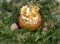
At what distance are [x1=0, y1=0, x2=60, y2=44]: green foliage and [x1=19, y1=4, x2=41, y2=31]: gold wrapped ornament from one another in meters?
0.04

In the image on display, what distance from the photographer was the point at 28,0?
2182 mm

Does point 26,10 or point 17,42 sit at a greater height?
point 26,10

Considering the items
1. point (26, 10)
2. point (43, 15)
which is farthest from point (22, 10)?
point (43, 15)

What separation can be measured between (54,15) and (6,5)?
42cm

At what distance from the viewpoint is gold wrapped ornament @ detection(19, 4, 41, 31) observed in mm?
1965

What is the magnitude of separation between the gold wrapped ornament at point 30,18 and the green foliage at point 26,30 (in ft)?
0.15

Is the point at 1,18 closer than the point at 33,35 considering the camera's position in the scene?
No

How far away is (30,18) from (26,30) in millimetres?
97

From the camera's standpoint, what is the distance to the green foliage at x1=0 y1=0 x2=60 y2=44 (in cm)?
188

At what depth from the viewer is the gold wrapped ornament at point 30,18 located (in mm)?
1965

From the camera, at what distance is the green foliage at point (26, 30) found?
6.18 feet

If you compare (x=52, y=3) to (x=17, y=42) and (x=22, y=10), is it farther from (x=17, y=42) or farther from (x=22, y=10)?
(x=17, y=42)

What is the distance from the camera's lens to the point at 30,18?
6.44 ft

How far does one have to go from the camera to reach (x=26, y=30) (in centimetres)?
195
